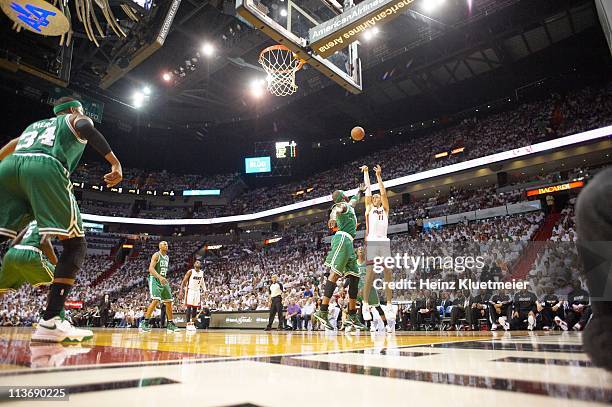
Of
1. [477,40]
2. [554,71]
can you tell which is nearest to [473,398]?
[477,40]

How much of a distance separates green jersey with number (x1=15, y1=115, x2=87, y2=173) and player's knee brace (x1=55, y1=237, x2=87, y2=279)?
0.58m

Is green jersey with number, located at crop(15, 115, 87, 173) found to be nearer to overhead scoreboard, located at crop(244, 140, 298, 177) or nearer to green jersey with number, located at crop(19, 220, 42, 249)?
green jersey with number, located at crop(19, 220, 42, 249)

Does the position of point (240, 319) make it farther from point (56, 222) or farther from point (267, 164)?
point (267, 164)

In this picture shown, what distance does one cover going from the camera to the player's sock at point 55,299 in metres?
2.72

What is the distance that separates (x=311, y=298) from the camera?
460 inches

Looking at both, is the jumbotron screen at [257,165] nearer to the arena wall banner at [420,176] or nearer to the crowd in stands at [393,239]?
the crowd in stands at [393,239]

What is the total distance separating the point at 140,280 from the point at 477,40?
2326 cm

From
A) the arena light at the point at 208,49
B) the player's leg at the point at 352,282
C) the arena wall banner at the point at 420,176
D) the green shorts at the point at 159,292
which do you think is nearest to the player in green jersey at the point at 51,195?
the player's leg at the point at 352,282

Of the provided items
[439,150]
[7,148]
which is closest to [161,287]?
[7,148]

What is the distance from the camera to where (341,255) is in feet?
17.1

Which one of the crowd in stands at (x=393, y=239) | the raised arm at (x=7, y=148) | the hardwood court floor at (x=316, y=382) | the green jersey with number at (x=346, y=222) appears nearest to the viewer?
the hardwood court floor at (x=316, y=382)

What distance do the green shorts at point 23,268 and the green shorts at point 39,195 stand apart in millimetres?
216

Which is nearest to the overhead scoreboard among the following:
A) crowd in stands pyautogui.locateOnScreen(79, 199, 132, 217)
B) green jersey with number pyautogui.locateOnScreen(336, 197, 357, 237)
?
crowd in stands pyautogui.locateOnScreen(79, 199, 132, 217)

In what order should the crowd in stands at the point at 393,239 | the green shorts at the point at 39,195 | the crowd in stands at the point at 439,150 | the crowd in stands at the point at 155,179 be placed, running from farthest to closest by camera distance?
the crowd in stands at the point at 155,179 < the crowd in stands at the point at 439,150 < the crowd in stands at the point at 393,239 < the green shorts at the point at 39,195
